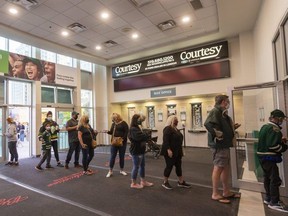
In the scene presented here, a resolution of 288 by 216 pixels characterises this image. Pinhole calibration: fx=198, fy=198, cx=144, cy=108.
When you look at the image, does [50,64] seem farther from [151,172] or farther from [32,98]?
[151,172]

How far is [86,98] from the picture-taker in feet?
33.2

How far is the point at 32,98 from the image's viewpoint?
7.74 metres

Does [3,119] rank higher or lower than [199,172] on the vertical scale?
higher

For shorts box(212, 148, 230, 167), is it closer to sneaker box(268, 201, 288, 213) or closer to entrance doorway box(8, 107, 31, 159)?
sneaker box(268, 201, 288, 213)

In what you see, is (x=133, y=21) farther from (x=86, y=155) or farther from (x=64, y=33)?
(x=86, y=155)

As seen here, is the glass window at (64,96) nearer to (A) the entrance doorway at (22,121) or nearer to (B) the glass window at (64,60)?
(B) the glass window at (64,60)

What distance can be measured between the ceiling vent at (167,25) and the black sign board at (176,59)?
186 centimetres

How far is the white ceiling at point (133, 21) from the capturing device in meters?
5.04

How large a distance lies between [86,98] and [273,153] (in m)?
8.83

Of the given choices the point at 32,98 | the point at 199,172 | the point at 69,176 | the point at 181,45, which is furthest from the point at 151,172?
the point at 32,98

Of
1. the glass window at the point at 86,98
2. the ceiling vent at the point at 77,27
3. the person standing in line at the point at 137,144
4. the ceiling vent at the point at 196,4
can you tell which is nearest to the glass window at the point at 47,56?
the glass window at the point at 86,98

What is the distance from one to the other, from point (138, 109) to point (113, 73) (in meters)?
2.22

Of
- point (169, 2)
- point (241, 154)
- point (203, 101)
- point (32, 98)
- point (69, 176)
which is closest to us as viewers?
point (241, 154)

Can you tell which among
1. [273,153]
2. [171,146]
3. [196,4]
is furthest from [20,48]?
[273,153]
